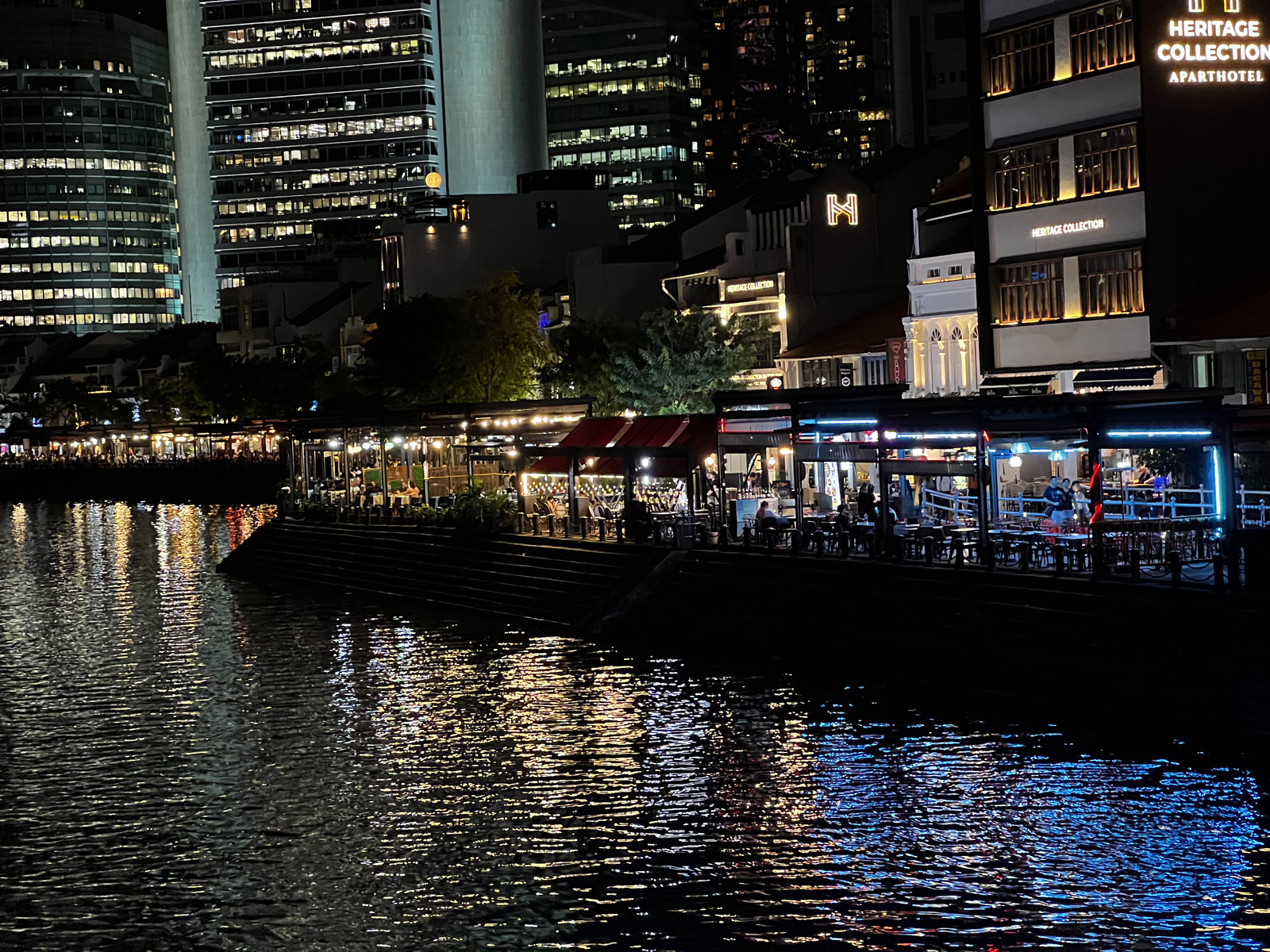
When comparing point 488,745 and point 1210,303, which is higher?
point 1210,303

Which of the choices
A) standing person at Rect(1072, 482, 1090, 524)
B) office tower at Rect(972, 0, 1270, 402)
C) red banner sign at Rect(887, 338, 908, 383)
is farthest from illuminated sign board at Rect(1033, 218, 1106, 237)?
red banner sign at Rect(887, 338, 908, 383)

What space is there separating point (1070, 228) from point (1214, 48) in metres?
6.89

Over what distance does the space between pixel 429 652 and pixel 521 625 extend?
4.23m

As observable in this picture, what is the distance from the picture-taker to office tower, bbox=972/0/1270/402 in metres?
51.0

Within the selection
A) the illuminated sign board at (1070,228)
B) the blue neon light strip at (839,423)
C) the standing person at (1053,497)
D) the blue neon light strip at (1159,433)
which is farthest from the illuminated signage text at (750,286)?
the blue neon light strip at (1159,433)

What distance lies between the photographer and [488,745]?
32.9 m

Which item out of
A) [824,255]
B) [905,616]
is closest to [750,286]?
[824,255]

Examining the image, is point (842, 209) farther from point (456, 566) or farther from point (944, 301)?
point (456, 566)

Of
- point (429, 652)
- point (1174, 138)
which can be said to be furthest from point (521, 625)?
point (1174, 138)

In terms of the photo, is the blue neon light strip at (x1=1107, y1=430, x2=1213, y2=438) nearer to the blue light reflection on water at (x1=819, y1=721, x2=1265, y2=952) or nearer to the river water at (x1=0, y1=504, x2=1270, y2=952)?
the river water at (x1=0, y1=504, x2=1270, y2=952)

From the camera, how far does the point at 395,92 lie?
193 m

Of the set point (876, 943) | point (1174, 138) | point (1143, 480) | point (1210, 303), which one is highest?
point (1174, 138)

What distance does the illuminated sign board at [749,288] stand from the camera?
262ft

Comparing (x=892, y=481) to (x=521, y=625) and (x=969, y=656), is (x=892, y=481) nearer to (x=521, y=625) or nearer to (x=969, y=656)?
(x=521, y=625)
